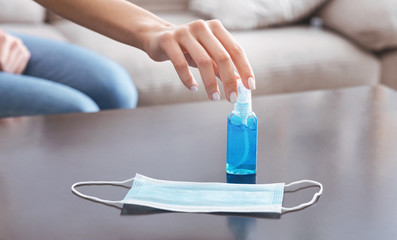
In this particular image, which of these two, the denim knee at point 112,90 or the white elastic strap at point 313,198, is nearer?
the white elastic strap at point 313,198

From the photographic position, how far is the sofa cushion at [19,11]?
2433mm

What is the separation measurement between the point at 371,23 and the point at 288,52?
1.25 feet

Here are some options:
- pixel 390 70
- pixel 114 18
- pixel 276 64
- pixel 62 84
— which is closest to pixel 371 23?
pixel 390 70

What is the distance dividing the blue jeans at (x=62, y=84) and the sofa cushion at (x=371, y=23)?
107cm

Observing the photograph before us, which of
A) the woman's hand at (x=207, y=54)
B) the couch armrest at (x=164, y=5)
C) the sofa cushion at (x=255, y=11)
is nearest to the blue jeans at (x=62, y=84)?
the woman's hand at (x=207, y=54)

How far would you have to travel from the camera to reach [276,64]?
85.9 inches

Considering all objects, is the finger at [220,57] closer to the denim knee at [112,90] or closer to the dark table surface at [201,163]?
the dark table surface at [201,163]

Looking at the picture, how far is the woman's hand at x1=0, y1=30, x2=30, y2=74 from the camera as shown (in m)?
1.62

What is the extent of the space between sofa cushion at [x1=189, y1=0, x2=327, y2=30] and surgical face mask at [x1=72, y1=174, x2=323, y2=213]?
5.19ft

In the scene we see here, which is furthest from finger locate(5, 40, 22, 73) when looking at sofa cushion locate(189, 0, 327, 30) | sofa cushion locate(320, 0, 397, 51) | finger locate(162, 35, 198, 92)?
sofa cushion locate(320, 0, 397, 51)

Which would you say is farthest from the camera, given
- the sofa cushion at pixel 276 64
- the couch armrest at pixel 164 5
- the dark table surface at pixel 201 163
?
the couch armrest at pixel 164 5

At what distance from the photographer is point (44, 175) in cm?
94

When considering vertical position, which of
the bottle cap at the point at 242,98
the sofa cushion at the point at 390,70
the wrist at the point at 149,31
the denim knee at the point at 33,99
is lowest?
the sofa cushion at the point at 390,70

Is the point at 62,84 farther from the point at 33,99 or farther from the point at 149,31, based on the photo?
the point at 149,31
